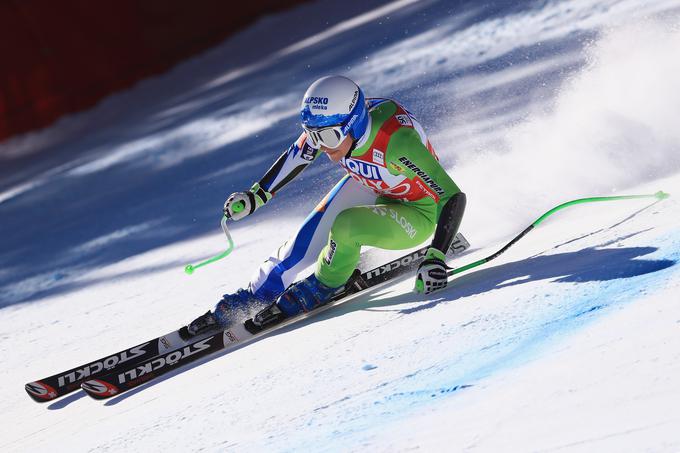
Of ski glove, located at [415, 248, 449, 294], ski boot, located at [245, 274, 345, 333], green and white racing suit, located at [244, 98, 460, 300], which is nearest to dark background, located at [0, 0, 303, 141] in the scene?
green and white racing suit, located at [244, 98, 460, 300]

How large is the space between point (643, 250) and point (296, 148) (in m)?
1.82

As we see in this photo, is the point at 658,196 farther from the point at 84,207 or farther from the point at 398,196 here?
the point at 84,207

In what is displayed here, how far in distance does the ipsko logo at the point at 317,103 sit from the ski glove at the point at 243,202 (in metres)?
0.68

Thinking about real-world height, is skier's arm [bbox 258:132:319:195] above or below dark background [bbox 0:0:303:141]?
below

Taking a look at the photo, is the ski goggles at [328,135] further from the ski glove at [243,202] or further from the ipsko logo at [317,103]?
the ski glove at [243,202]

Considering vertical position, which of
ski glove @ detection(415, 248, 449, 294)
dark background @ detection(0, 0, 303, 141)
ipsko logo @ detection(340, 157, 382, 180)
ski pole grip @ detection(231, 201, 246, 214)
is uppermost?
dark background @ detection(0, 0, 303, 141)

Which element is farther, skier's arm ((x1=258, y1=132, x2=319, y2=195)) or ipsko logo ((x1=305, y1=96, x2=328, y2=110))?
skier's arm ((x1=258, y1=132, x2=319, y2=195))

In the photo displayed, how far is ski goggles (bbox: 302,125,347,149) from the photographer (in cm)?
418

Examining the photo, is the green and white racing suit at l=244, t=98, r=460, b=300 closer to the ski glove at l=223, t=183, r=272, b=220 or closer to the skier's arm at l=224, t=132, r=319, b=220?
the skier's arm at l=224, t=132, r=319, b=220

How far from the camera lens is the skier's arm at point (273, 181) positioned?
185 inches

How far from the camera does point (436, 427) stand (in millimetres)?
2717

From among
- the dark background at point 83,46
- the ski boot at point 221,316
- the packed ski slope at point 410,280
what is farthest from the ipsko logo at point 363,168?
the dark background at point 83,46

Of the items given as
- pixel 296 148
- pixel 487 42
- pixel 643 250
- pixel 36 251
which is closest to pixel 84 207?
pixel 36 251

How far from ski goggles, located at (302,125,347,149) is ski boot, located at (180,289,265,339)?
2.65ft
